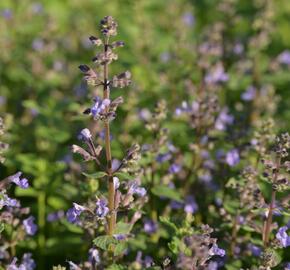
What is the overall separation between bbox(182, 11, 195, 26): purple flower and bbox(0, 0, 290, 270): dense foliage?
0.11 feet

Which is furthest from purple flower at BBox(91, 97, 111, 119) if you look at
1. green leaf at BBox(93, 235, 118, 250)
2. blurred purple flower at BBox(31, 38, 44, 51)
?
blurred purple flower at BBox(31, 38, 44, 51)

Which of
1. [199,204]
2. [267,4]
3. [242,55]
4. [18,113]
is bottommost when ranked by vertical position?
[199,204]

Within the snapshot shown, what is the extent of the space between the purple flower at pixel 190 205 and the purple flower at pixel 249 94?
226 cm

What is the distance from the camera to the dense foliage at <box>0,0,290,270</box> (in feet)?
15.9

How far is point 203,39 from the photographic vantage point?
905cm

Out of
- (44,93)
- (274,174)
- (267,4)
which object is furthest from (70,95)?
(274,174)

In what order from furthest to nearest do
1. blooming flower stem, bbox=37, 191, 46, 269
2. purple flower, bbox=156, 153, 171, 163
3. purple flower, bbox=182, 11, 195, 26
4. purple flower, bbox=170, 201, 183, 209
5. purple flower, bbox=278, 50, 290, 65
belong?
purple flower, bbox=182, 11, 195, 26 < purple flower, bbox=278, 50, 290, 65 < blooming flower stem, bbox=37, 191, 46, 269 < purple flower, bbox=170, 201, 183, 209 < purple flower, bbox=156, 153, 171, 163

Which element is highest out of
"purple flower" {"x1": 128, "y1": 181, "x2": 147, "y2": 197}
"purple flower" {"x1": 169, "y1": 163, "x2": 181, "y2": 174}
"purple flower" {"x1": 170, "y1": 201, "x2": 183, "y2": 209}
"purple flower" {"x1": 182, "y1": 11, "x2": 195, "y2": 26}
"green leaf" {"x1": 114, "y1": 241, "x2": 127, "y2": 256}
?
"purple flower" {"x1": 182, "y1": 11, "x2": 195, "y2": 26}

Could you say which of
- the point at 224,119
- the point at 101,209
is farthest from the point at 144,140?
the point at 101,209

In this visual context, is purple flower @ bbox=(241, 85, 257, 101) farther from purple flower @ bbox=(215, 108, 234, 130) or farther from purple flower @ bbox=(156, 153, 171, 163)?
purple flower @ bbox=(156, 153, 171, 163)

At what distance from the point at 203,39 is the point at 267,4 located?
104 centimetres

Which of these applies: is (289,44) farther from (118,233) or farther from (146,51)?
(118,233)

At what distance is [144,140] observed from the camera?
7.52 m

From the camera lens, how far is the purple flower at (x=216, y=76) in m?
8.00
